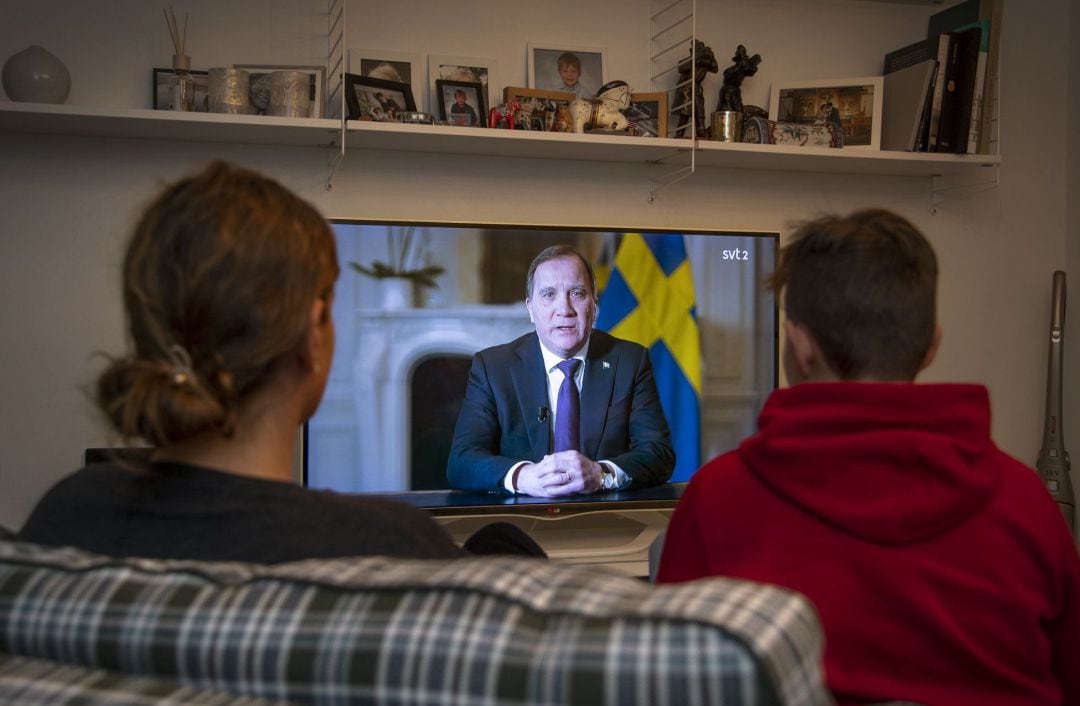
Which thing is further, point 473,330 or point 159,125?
point 473,330

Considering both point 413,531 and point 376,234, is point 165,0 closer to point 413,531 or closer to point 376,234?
point 376,234

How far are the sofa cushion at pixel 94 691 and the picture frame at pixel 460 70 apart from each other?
2.55 m

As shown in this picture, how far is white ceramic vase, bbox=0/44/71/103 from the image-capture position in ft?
8.94

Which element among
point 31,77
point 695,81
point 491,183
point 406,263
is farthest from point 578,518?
point 31,77

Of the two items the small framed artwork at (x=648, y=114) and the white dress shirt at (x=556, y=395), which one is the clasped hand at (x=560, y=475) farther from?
the small framed artwork at (x=648, y=114)

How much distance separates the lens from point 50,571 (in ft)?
2.64

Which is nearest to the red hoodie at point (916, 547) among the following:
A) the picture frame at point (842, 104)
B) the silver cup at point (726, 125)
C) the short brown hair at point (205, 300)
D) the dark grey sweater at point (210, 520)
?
the dark grey sweater at point (210, 520)

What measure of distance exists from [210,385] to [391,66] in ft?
7.59

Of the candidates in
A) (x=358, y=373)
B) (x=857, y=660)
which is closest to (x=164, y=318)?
(x=857, y=660)

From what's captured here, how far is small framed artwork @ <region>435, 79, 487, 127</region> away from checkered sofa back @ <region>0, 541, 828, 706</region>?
7.85 feet

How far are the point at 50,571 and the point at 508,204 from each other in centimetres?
251

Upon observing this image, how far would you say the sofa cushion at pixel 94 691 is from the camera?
0.70 meters

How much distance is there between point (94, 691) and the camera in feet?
2.32

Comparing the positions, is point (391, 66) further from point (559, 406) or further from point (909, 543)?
point (909, 543)
